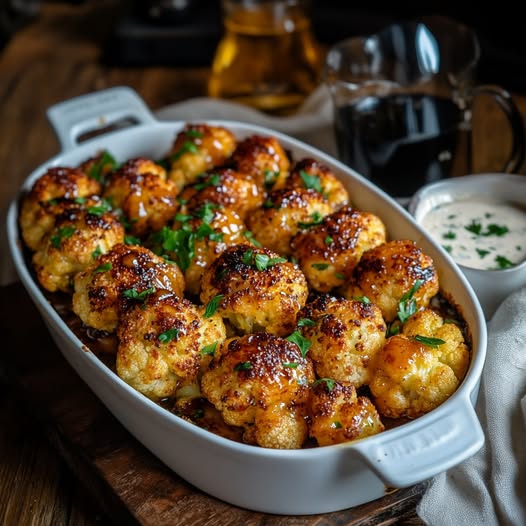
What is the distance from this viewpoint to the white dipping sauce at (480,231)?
2725mm

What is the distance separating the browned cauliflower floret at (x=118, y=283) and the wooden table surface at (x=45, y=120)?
0.48 meters

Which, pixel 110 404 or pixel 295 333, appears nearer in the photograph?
pixel 295 333

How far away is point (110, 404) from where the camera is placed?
Result: 230 centimetres

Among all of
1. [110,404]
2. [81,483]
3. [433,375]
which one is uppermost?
[433,375]

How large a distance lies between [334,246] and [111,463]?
2.87 ft

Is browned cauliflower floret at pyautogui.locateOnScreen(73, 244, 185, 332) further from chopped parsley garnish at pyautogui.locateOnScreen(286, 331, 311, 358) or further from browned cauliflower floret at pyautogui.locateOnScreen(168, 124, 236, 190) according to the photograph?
browned cauliflower floret at pyautogui.locateOnScreen(168, 124, 236, 190)

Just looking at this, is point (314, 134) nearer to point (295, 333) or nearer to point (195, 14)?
point (195, 14)

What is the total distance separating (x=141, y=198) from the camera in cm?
272

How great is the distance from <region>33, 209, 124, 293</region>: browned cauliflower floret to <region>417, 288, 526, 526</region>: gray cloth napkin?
3.88ft

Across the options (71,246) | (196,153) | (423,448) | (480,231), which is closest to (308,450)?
(423,448)

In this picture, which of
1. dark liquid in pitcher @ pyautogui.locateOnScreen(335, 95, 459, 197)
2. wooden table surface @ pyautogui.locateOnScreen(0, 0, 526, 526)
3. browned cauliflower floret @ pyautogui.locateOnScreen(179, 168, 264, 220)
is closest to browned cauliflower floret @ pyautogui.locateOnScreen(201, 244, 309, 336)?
browned cauliflower floret @ pyautogui.locateOnScreen(179, 168, 264, 220)

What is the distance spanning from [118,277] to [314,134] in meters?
1.76

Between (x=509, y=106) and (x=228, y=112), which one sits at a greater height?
(x=509, y=106)

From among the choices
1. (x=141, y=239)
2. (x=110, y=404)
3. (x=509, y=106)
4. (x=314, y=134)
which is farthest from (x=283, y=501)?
(x=314, y=134)
